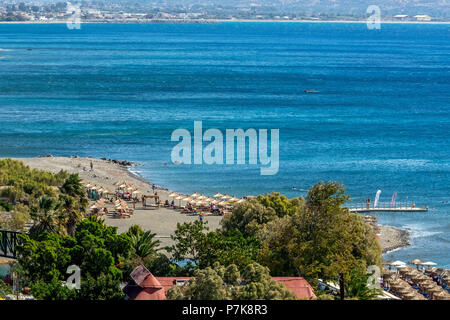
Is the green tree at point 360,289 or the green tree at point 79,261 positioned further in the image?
the green tree at point 360,289

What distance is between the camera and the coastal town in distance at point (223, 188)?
24.3m

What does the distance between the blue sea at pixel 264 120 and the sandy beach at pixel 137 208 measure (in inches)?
61.0

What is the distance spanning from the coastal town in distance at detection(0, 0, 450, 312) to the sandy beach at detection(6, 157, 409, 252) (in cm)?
25

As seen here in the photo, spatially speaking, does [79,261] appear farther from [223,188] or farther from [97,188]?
[223,188]

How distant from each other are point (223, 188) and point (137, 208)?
10.6 metres

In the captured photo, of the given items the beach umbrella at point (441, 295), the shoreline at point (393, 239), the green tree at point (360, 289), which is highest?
the green tree at point (360, 289)

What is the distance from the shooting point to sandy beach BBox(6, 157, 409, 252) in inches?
1734

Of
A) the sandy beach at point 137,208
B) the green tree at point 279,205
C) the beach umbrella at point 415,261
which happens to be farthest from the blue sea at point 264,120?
the green tree at point 279,205

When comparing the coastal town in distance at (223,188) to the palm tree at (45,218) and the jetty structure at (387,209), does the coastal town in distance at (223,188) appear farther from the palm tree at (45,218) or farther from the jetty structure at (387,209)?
the jetty structure at (387,209)

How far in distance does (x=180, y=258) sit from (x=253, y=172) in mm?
36759

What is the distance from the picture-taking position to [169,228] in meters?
43.8

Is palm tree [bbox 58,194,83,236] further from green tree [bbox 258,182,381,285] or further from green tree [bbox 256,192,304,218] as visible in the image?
green tree [bbox 256,192,304,218]

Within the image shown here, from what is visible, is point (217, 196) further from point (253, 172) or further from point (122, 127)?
point (122, 127)
